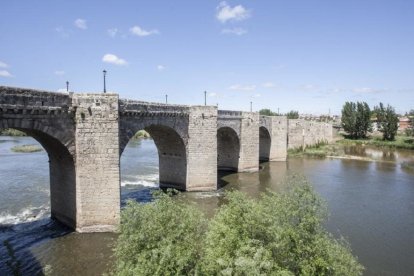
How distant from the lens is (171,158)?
1210 inches

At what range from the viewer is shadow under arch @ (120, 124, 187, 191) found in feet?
97.1

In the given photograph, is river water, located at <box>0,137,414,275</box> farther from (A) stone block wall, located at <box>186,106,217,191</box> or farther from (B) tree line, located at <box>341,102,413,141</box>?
(B) tree line, located at <box>341,102,413,141</box>

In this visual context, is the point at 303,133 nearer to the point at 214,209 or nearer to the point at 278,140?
the point at 278,140

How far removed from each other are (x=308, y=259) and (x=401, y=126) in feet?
373

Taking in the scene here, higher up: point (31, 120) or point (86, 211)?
point (31, 120)

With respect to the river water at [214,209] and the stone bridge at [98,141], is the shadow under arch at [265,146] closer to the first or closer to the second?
the river water at [214,209]

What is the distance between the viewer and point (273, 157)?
165 feet

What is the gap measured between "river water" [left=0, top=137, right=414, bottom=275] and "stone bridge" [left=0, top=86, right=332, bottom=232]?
1.43 metres

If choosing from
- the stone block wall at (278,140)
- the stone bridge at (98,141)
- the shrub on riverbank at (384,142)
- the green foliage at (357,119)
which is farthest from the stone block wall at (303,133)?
the stone bridge at (98,141)

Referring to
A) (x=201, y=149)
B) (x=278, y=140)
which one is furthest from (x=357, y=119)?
(x=201, y=149)

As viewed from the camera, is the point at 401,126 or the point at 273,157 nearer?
the point at 273,157

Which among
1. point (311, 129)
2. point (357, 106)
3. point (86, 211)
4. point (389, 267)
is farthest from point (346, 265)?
point (357, 106)

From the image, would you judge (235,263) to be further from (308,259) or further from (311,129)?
(311,129)

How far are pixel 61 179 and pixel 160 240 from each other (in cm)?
1159
